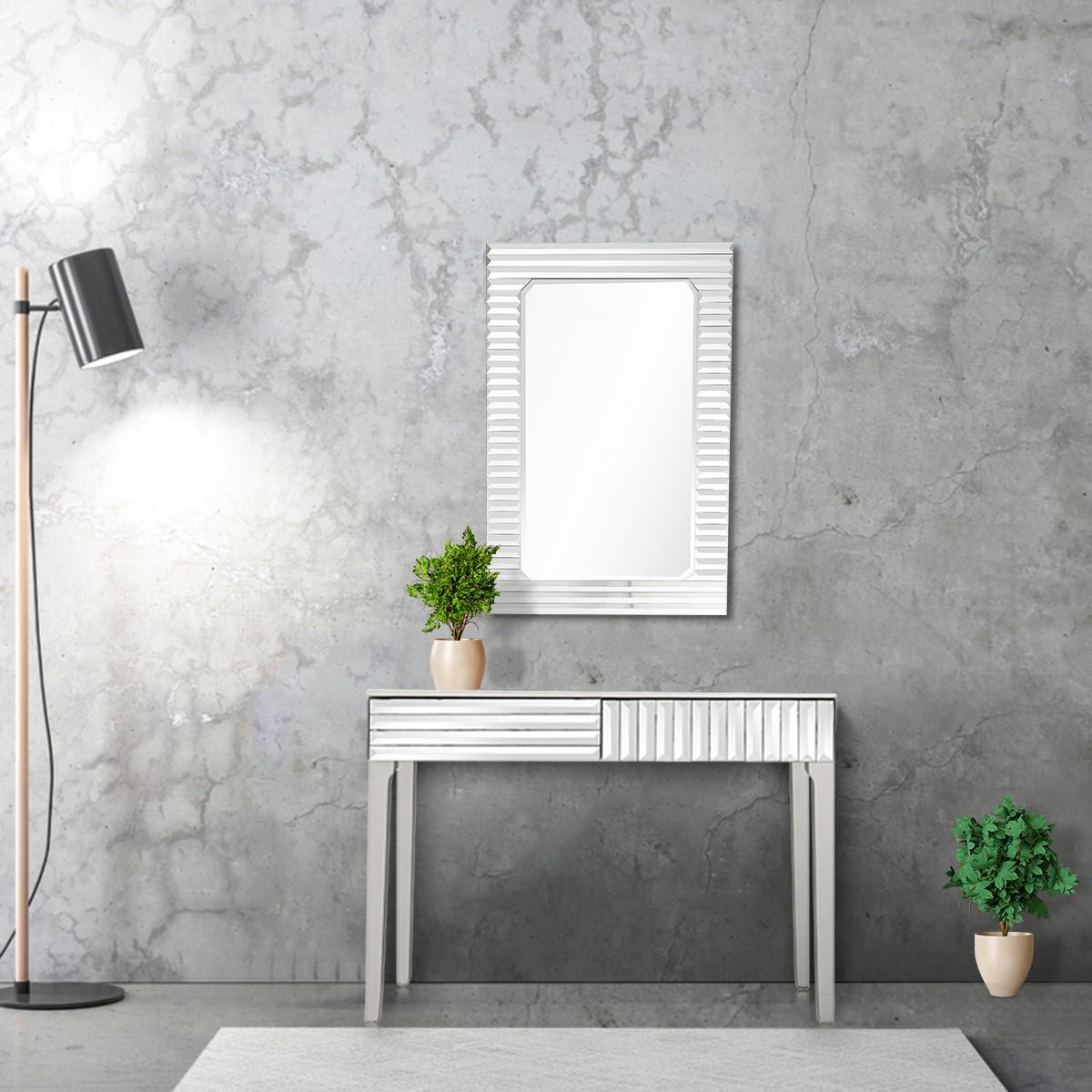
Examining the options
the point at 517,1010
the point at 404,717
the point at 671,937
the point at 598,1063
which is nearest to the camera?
the point at 598,1063

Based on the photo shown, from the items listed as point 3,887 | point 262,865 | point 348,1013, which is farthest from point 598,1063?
point 3,887

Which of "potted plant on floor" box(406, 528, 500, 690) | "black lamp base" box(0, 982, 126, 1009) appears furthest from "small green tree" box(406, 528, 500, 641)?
"black lamp base" box(0, 982, 126, 1009)

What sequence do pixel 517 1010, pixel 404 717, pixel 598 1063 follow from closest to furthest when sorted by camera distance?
pixel 598 1063, pixel 404 717, pixel 517 1010

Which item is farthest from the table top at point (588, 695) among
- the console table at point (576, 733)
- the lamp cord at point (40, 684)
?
the lamp cord at point (40, 684)

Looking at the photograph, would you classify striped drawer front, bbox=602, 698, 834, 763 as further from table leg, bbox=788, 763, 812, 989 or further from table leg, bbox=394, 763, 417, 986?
table leg, bbox=394, 763, 417, 986

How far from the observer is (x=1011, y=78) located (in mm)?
3189

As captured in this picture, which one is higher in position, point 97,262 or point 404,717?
point 97,262

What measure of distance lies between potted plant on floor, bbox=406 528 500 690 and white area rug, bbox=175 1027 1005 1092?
31.2 inches

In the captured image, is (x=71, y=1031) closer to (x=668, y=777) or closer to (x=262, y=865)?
(x=262, y=865)

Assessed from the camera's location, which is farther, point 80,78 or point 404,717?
point 80,78

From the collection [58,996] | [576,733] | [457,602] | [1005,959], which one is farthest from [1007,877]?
[58,996]

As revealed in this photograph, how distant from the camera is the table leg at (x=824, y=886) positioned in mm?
2758

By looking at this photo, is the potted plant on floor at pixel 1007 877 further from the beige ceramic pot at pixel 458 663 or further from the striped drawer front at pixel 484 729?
the beige ceramic pot at pixel 458 663

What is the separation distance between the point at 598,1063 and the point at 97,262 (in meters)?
2.13
